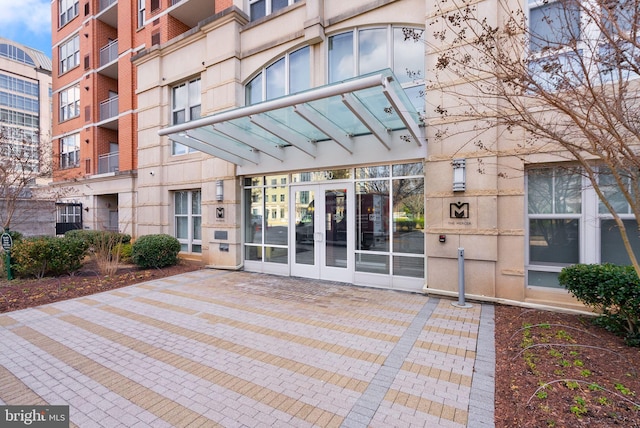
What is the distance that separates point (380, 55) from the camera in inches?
314

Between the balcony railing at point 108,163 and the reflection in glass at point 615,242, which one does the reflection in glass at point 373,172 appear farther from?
the balcony railing at point 108,163

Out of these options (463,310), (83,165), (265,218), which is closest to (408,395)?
(463,310)

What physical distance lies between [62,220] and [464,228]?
72.7ft

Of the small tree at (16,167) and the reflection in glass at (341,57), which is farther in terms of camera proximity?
the small tree at (16,167)

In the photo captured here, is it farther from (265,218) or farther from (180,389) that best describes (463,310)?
(265,218)

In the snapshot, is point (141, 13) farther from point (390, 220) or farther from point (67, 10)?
point (390, 220)

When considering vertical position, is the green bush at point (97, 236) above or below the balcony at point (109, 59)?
below

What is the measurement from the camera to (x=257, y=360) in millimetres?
4145

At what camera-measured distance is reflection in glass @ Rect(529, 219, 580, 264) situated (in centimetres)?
612

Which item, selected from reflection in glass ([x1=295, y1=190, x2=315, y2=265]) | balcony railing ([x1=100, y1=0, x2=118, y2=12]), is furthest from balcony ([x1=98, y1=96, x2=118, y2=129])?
reflection in glass ([x1=295, y1=190, x2=315, y2=265])

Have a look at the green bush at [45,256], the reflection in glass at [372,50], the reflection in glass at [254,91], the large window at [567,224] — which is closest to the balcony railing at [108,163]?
the green bush at [45,256]

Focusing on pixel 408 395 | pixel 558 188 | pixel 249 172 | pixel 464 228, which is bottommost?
pixel 408 395

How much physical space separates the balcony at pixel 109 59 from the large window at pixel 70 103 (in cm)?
318

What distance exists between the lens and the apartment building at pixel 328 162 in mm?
6363
